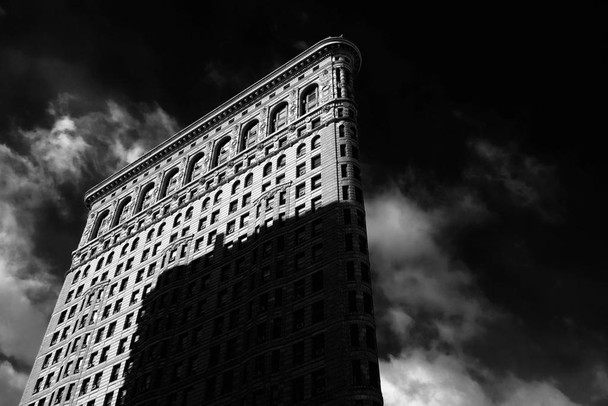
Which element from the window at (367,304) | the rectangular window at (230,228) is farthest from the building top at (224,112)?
the window at (367,304)

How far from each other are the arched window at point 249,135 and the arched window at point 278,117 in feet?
9.14

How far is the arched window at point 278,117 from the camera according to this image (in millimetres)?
83562

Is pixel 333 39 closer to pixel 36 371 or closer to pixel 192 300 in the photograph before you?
pixel 192 300

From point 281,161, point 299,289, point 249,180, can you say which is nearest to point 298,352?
point 299,289

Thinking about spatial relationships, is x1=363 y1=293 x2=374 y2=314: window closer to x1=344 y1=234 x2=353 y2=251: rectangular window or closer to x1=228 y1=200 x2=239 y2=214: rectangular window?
x1=344 y1=234 x2=353 y2=251: rectangular window

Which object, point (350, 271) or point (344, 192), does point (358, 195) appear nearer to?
point (344, 192)

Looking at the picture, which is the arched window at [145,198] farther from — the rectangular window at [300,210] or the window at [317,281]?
the window at [317,281]

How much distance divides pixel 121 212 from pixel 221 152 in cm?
2095

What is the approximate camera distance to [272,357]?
54.8 m

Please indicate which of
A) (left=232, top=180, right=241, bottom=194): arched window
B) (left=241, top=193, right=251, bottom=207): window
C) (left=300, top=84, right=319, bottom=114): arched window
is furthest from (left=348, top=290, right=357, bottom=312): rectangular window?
(left=300, top=84, right=319, bottom=114): arched window

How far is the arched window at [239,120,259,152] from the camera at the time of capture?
86.0m

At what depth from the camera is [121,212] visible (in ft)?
324

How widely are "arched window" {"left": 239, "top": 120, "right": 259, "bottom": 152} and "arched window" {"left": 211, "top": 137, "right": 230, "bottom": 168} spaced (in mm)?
2593

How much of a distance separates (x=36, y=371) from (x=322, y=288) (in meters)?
46.7
